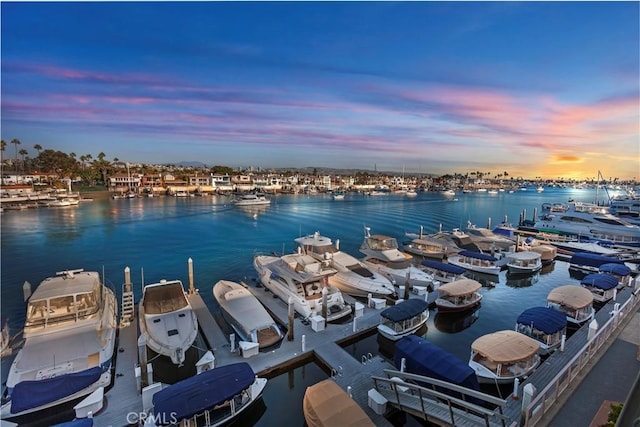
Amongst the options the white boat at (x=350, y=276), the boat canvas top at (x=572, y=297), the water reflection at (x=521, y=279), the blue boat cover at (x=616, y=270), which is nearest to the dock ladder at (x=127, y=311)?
the white boat at (x=350, y=276)

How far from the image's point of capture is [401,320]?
15688 mm

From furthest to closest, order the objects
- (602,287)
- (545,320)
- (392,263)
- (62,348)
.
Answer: (392,263) < (602,287) < (545,320) < (62,348)

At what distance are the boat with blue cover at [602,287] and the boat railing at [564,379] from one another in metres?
6.48

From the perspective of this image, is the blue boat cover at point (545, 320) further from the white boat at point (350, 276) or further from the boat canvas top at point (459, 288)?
the white boat at point (350, 276)

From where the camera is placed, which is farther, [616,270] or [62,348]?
[616,270]

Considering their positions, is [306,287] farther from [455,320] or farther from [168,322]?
[455,320]

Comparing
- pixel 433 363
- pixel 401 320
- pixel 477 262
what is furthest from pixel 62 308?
pixel 477 262

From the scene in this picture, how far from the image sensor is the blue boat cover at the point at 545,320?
14594 mm

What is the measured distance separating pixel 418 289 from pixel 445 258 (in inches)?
502

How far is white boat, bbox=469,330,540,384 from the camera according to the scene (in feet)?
40.3

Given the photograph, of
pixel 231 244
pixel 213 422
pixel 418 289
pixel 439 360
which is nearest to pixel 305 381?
pixel 213 422

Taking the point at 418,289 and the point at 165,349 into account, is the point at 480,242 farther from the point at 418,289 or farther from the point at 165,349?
the point at 165,349

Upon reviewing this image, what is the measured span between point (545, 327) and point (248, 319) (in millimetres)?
14662

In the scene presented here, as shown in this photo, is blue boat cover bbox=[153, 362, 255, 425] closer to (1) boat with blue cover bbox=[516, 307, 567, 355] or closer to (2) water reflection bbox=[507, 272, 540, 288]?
(1) boat with blue cover bbox=[516, 307, 567, 355]
